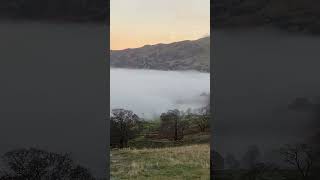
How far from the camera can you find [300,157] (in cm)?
521

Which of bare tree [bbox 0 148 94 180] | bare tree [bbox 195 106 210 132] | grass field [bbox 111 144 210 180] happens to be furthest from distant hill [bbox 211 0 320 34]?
bare tree [bbox 195 106 210 132]

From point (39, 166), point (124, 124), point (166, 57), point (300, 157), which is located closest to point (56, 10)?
point (39, 166)

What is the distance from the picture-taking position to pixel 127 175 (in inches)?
393

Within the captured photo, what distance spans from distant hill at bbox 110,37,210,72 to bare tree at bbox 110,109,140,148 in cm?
101

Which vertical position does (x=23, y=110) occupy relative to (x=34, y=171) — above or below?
above

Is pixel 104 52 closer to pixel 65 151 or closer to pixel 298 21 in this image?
pixel 65 151

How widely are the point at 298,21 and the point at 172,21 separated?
6.24 metres

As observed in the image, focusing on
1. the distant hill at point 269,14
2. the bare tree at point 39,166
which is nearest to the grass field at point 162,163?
the bare tree at point 39,166

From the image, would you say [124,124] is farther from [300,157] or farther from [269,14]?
[269,14]

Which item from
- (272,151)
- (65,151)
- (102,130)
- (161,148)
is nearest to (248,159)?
(272,151)

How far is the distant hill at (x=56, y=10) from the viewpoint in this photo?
4.85 meters

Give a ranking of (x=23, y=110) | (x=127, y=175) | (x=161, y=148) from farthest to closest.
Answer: (x=161, y=148) < (x=127, y=175) < (x=23, y=110)

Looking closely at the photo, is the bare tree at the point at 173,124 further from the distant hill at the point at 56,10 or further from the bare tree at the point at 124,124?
the distant hill at the point at 56,10

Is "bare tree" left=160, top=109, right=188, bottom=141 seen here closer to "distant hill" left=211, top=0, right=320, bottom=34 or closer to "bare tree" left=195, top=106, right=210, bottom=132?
"bare tree" left=195, top=106, right=210, bottom=132
